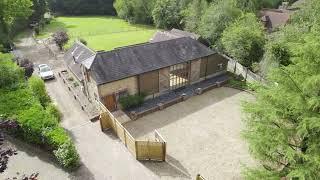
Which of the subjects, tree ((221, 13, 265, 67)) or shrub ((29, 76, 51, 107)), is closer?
shrub ((29, 76, 51, 107))

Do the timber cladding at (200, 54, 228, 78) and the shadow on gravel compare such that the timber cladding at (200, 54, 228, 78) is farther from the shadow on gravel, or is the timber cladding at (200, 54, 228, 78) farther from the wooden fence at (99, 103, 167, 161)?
the shadow on gravel

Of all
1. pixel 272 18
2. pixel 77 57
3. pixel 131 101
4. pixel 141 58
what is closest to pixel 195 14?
pixel 272 18

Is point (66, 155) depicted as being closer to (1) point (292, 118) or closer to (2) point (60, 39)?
(1) point (292, 118)

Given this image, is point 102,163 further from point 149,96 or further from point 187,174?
point 149,96

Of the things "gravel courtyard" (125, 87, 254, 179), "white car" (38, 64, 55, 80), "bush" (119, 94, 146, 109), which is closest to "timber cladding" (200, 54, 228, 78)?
"gravel courtyard" (125, 87, 254, 179)

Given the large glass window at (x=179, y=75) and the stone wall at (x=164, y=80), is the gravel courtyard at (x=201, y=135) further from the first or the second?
the stone wall at (x=164, y=80)

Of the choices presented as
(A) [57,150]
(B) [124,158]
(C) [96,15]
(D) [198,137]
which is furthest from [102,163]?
(C) [96,15]
